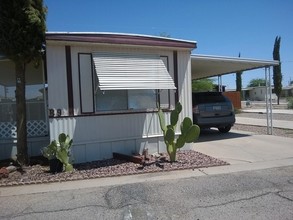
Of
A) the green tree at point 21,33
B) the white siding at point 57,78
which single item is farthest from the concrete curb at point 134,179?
the white siding at point 57,78

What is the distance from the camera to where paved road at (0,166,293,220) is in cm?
460

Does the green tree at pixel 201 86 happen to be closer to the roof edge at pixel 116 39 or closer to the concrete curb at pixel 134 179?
the roof edge at pixel 116 39

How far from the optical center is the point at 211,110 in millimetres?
11578

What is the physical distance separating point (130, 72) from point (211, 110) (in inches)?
179

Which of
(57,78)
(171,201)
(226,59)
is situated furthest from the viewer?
(226,59)

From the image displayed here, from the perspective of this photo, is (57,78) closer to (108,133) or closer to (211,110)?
(108,133)

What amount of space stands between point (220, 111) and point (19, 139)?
703 centimetres

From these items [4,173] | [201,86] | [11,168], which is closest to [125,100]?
[11,168]

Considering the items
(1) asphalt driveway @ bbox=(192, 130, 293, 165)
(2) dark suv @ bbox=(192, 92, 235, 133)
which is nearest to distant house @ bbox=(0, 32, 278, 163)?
(1) asphalt driveway @ bbox=(192, 130, 293, 165)

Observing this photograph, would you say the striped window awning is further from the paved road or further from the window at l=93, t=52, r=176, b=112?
the paved road

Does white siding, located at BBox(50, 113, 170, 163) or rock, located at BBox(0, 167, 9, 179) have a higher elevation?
white siding, located at BBox(50, 113, 170, 163)

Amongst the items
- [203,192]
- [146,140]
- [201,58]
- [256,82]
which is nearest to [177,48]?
[201,58]

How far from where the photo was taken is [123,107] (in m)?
8.53

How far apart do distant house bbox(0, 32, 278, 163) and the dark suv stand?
2.26 m
